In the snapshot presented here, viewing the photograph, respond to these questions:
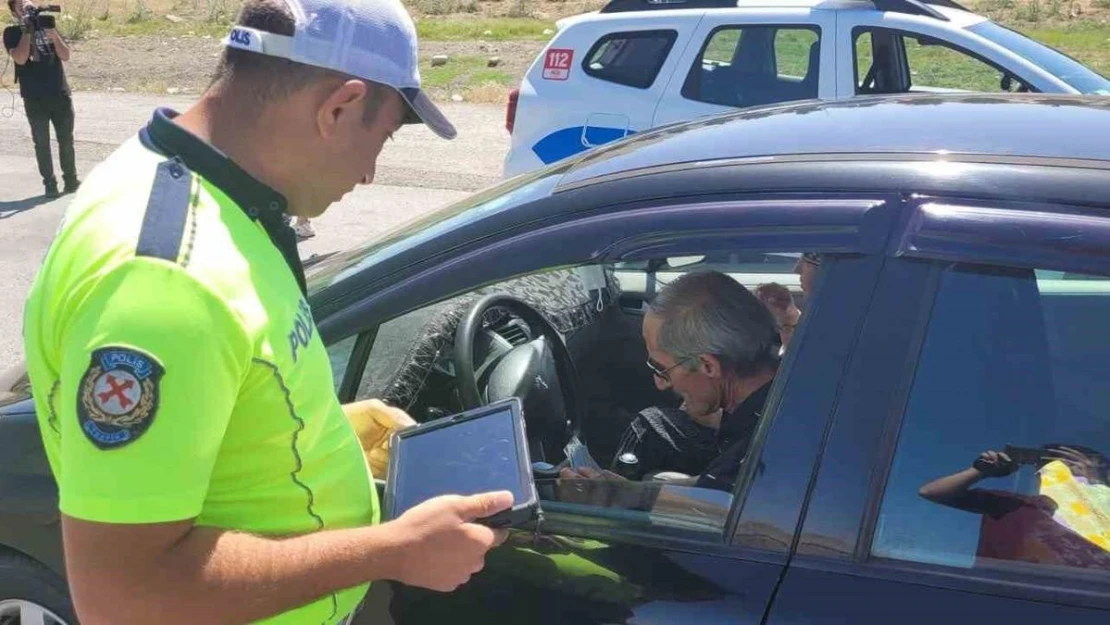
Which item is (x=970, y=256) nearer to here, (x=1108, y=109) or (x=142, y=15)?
(x=1108, y=109)

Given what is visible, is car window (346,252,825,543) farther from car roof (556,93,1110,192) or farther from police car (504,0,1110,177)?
police car (504,0,1110,177)

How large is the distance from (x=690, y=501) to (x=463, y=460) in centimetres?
42

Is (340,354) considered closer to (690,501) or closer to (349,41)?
(690,501)

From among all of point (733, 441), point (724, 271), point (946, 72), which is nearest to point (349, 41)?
point (733, 441)

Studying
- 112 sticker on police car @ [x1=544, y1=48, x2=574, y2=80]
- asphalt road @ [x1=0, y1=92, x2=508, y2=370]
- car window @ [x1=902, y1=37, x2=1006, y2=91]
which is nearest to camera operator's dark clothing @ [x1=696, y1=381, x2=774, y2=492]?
asphalt road @ [x1=0, y1=92, x2=508, y2=370]

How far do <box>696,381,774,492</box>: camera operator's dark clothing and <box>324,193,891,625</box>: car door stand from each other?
0.05 metres

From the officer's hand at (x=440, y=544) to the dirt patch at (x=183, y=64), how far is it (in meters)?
13.9

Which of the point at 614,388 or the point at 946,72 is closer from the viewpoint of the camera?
the point at 614,388

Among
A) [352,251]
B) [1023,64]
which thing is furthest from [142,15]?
[352,251]

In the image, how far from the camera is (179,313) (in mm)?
1366

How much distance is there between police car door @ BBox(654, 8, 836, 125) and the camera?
7695 mm

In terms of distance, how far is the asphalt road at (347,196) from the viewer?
27.2ft

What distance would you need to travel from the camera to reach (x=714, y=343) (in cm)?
264

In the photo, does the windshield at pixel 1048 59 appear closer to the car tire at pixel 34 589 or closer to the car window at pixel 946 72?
the car window at pixel 946 72
